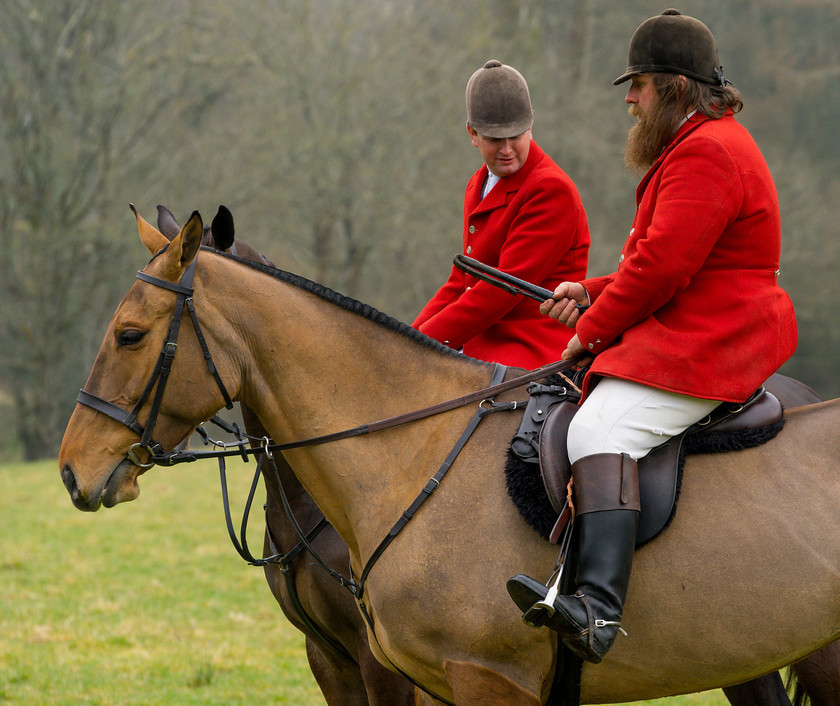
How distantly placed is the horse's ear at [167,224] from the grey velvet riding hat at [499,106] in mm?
1456

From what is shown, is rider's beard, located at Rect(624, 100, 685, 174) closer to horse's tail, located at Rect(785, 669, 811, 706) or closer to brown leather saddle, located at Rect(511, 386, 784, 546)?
brown leather saddle, located at Rect(511, 386, 784, 546)

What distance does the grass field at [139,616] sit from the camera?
253 inches

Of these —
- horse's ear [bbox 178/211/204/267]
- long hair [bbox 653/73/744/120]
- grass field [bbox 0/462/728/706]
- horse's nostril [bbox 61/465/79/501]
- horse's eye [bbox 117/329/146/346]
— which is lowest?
grass field [bbox 0/462/728/706]

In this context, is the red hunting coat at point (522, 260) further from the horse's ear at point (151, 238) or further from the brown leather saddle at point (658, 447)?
the horse's ear at point (151, 238)

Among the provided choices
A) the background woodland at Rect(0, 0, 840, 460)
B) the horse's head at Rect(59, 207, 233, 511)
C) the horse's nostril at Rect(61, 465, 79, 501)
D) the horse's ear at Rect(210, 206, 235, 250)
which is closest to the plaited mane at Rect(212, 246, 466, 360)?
the horse's head at Rect(59, 207, 233, 511)

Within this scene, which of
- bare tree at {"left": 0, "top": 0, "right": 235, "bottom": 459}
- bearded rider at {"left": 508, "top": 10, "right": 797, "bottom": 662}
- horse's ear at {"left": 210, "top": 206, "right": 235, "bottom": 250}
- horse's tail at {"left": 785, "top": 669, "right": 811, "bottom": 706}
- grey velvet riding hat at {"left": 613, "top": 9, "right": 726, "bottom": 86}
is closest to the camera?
bearded rider at {"left": 508, "top": 10, "right": 797, "bottom": 662}

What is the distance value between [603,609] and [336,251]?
2039 centimetres

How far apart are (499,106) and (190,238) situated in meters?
1.69

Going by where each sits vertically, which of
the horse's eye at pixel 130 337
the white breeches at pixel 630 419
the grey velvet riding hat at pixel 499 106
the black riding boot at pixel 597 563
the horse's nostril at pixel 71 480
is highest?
the grey velvet riding hat at pixel 499 106

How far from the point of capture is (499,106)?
4.26m

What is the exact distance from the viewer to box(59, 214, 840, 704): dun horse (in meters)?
3.04

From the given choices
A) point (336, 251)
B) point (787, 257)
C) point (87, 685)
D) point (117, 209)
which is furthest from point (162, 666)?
point (787, 257)

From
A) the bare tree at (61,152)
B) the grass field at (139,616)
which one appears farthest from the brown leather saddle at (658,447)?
the bare tree at (61,152)

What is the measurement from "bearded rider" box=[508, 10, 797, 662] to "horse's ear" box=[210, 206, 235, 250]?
1.66m
